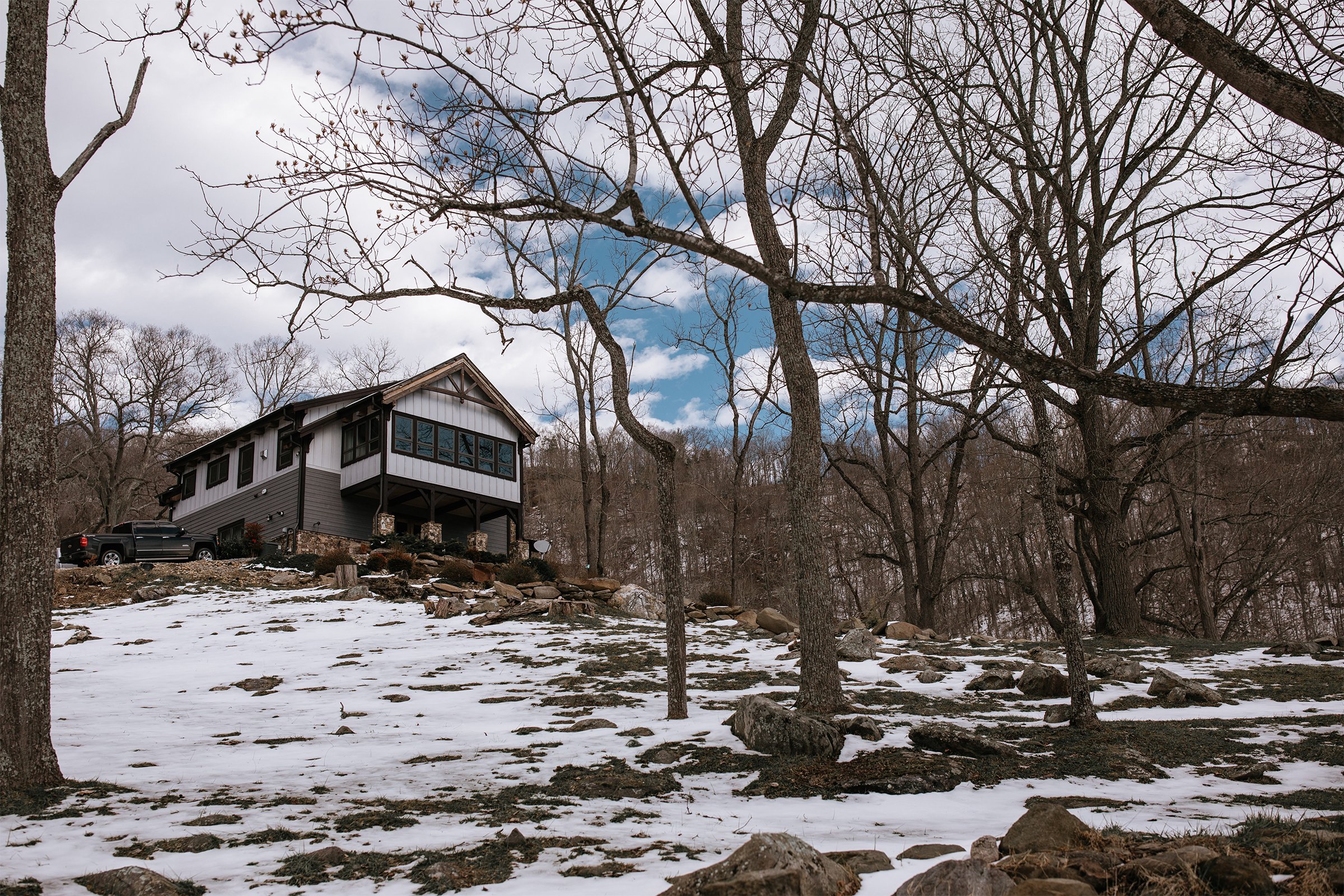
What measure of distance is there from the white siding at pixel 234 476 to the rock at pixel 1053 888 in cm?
2505

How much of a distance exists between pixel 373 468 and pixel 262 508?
14.1 ft

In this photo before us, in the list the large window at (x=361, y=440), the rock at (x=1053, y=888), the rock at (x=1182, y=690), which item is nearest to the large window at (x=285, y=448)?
the large window at (x=361, y=440)

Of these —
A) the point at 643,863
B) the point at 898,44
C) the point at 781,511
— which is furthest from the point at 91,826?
the point at 781,511

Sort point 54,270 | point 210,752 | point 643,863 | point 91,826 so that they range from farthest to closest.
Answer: point 210,752 → point 54,270 → point 91,826 → point 643,863

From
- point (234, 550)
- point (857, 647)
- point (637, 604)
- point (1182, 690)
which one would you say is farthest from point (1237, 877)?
point (234, 550)

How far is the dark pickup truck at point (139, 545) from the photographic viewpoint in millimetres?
22203

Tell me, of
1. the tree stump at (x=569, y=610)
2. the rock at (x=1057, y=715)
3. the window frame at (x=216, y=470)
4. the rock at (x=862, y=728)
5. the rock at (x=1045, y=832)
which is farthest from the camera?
the window frame at (x=216, y=470)

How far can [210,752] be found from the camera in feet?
19.6

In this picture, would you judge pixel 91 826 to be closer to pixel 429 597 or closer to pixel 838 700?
pixel 838 700

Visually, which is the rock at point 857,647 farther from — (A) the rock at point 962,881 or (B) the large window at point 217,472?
(B) the large window at point 217,472

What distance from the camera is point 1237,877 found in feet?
8.04

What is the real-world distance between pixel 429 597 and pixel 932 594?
33.7ft

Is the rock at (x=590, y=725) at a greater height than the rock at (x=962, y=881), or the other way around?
the rock at (x=962, y=881)

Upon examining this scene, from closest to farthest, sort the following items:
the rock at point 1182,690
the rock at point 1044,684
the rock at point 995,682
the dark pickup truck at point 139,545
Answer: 1. the rock at point 1182,690
2. the rock at point 1044,684
3. the rock at point 995,682
4. the dark pickup truck at point 139,545
